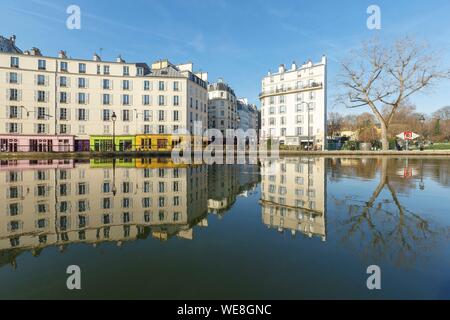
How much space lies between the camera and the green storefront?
4191 centimetres

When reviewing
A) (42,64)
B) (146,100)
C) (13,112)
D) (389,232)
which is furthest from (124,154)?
(389,232)

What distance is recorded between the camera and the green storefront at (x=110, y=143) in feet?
137

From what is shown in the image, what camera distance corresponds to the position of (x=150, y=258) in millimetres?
3232

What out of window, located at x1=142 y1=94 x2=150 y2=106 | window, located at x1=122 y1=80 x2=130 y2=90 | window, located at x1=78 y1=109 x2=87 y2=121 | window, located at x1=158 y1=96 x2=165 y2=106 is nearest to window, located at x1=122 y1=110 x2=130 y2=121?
window, located at x1=142 y1=94 x2=150 y2=106

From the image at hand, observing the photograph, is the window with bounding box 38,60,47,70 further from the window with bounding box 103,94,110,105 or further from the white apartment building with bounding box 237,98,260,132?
the white apartment building with bounding box 237,98,260,132

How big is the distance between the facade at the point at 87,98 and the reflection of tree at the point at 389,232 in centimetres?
3774

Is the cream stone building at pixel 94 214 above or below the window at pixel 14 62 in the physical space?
below

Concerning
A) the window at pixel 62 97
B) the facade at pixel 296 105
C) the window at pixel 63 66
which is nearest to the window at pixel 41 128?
the window at pixel 62 97

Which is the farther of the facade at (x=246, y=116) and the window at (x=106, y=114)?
the facade at (x=246, y=116)

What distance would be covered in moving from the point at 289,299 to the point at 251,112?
103 metres

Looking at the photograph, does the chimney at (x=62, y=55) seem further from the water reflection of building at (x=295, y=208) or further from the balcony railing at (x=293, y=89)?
the water reflection of building at (x=295, y=208)

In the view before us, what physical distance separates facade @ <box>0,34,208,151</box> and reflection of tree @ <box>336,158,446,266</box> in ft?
124
